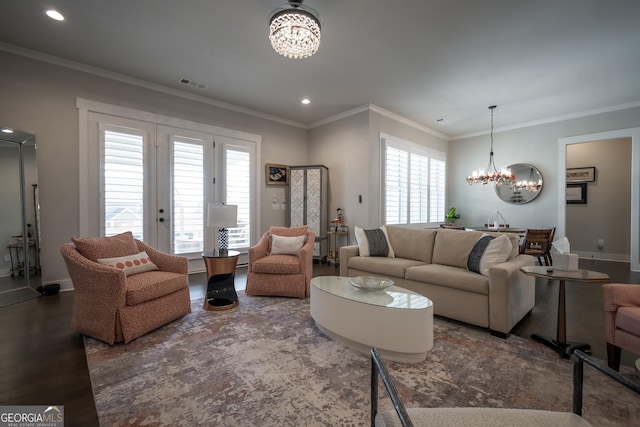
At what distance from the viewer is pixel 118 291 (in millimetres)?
2271

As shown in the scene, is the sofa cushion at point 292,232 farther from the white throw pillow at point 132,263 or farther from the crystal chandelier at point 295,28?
the crystal chandelier at point 295,28

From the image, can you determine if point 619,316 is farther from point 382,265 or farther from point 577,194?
point 577,194

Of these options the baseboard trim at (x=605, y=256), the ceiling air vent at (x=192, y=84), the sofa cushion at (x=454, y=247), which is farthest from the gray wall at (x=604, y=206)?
the ceiling air vent at (x=192, y=84)

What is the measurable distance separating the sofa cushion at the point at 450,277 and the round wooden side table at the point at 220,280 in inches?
78.0

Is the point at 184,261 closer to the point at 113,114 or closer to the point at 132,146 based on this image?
the point at 132,146

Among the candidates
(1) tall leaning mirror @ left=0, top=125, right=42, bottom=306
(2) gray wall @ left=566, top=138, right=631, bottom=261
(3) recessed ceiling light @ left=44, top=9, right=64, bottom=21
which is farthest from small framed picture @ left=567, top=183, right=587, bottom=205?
(1) tall leaning mirror @ left=0, top=125, right=42, bottom=306

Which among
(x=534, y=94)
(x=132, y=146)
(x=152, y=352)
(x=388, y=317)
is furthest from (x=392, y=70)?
(x=152, y=352)

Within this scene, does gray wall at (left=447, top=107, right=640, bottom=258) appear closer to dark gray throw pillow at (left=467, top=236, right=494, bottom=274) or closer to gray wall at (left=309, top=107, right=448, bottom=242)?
gray wall at (left=309, top=107, right=448, bottom=242)

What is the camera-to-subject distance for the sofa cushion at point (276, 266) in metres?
3.44

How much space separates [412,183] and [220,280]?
4668 millimetres

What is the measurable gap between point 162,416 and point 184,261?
1.65m

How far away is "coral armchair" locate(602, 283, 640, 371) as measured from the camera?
1811mm

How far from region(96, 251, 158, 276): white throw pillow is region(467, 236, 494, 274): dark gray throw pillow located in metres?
3.23

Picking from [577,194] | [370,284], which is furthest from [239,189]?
[577,194]
